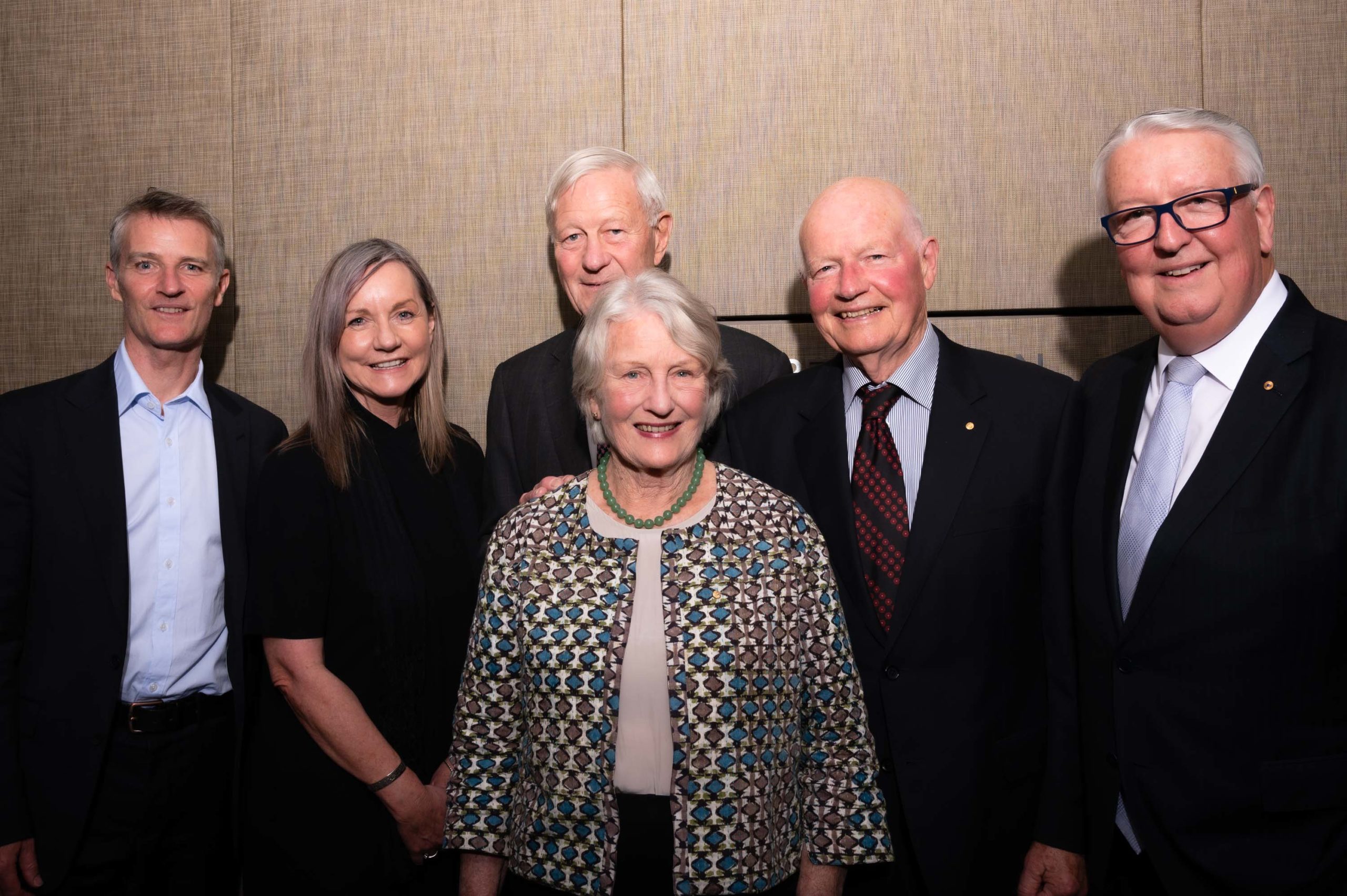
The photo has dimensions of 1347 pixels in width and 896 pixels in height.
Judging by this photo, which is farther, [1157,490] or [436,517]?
[436,517]

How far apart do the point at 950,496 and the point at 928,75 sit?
5.21 feet

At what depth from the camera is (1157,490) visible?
5.91ft

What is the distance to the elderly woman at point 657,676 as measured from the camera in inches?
66.2

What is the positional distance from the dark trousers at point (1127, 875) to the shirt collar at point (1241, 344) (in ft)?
2.97

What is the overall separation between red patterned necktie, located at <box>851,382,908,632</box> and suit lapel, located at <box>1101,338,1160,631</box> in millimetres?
387

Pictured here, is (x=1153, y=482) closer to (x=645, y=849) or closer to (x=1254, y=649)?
(x=1254, y=649)

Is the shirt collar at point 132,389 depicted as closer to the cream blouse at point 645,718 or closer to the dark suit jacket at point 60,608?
the dark suit jacket at point 60,608

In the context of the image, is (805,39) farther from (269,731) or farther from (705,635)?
(269,731)

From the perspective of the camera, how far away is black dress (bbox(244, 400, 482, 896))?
210 cm

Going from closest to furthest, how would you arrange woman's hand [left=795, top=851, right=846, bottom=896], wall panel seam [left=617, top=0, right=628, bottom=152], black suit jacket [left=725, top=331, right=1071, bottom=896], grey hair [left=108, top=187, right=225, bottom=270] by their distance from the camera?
woman's hand [left=795, top=851, right=846, bottom=896]
black suit jacket [left=725, top=331, right=1071, bottom=896]
grey hair [left=108, top=187, right=225, bottom=270]
wall panel seam [left=617, top=0, right=628, bottom=152]

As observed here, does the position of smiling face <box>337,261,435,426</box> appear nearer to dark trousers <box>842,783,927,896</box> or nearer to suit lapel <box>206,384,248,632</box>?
suit lapel <box>206,384,248,632</box>

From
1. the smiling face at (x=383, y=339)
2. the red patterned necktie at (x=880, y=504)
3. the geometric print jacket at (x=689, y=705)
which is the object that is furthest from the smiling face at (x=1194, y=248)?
the smiling face at (x=383, y=339)

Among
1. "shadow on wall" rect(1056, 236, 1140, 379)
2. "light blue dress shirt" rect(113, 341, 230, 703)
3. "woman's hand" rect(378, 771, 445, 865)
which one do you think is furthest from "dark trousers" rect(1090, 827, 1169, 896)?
"light blue dress shirt" rect(113, 341, 230, 703)

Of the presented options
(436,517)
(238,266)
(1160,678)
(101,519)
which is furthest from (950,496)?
(238,266)
